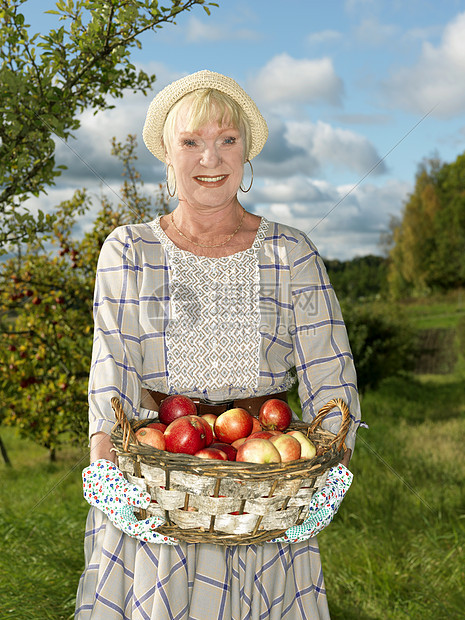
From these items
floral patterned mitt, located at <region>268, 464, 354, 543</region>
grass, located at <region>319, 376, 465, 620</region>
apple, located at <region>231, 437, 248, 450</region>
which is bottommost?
grass, located at <region>319, 376, 465, 620</region>

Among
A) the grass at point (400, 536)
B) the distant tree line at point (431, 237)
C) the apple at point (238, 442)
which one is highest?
the distant tree line at point (431, 237)

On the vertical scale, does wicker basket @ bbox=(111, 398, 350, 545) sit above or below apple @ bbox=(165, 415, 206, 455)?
below

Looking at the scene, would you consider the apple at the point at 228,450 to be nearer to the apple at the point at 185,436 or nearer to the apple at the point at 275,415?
the apple at the point at 185,436

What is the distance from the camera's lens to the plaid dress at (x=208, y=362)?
2.02 metres

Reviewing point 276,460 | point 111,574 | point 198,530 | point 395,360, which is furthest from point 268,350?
point 395,360

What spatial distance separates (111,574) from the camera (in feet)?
6.68

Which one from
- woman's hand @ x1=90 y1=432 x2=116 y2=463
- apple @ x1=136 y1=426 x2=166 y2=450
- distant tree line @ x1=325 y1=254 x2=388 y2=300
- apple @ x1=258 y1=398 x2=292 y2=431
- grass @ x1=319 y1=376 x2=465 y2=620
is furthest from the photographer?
distant tree line @ x1=325 y1=254 x2=388 y2=300

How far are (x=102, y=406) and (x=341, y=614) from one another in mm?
2928

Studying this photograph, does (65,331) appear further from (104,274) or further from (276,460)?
(276,460)

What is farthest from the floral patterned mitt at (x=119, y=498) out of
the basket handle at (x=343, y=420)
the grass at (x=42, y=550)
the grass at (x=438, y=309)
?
the grass at (x=438, y=309)

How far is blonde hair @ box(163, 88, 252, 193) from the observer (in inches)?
86.7

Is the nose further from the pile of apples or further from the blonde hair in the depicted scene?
the pile of apples

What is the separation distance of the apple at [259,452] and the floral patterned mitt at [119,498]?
0.31 m

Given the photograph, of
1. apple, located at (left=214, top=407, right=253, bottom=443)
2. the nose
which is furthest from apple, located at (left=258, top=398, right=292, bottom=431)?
the nose
